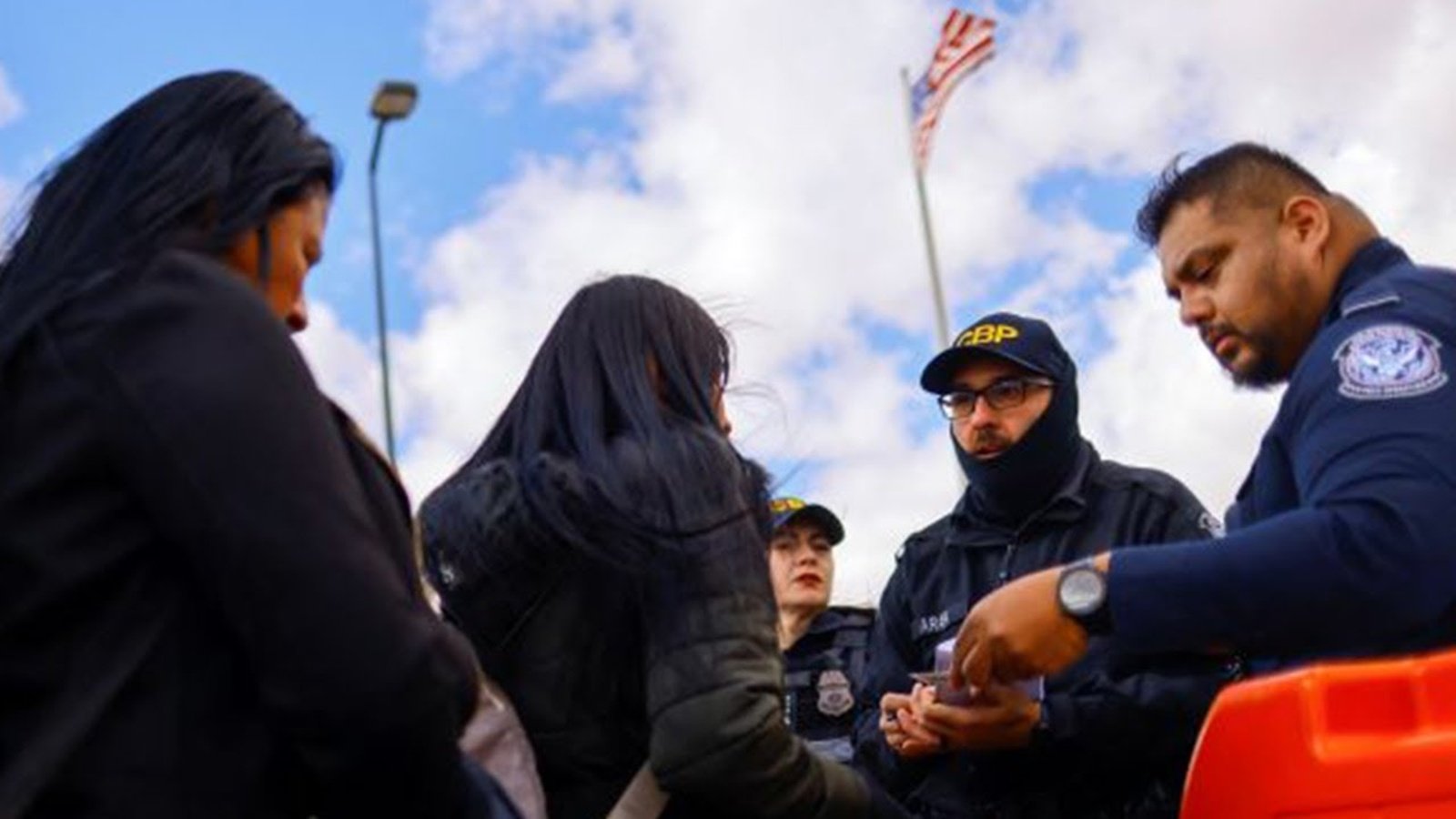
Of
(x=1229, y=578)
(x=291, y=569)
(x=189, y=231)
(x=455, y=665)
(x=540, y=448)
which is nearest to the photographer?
(x=291, y=569)

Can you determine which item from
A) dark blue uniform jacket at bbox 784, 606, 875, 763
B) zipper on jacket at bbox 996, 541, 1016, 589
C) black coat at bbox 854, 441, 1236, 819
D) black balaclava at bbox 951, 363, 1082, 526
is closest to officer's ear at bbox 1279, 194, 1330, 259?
black coat at bbox 854, 441, 1236, 819

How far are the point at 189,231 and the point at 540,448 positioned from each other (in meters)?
0.88

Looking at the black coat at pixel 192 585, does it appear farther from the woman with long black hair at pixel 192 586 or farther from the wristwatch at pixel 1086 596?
the wristwatch at pixel 1086 596

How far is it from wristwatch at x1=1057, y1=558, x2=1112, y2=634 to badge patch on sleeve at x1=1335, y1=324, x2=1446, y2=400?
429 mm

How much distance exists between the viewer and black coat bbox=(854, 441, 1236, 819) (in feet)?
10.8

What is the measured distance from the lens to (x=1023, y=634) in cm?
241

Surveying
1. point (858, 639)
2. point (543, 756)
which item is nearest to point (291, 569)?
point (543, 756)

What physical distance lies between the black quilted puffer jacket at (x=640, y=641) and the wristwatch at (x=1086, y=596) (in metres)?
0.43

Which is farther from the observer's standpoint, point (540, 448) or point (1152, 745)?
point (1152, 745)

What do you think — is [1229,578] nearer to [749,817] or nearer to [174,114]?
[749,817]

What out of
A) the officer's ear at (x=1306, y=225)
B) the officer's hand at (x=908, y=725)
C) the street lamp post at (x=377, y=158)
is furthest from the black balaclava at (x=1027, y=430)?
the street lamp post at (x=377, y=158)

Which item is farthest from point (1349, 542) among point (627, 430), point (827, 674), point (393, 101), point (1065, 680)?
point (393, 101)

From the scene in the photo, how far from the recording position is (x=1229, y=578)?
2.21m

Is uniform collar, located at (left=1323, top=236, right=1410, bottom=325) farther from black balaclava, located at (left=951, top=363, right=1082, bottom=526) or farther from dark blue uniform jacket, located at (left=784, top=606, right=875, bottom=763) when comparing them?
dark blue uniform jacket, located at (left=784, top=606, right=875, bottom=763)
